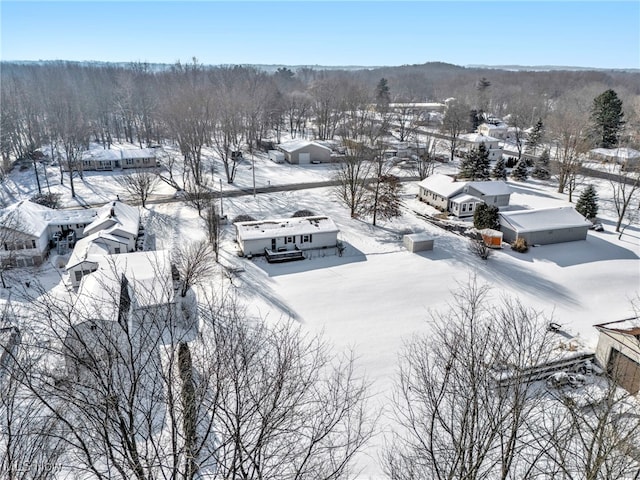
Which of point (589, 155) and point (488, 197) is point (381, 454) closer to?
point (488, 197)

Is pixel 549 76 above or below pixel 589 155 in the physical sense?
above

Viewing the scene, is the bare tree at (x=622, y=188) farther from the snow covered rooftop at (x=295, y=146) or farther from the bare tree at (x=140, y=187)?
the bare tree at (x=140, y=187)

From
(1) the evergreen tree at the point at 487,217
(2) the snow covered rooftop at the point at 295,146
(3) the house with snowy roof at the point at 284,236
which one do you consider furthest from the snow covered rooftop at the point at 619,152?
(3) the house with snowy roof at the point at 284,236

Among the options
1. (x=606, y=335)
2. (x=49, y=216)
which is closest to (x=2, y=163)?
(x=49, y=216)

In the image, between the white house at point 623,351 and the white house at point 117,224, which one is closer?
the white house at point 623,351

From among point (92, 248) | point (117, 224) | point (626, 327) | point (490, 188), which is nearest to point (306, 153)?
point (490, 188)
